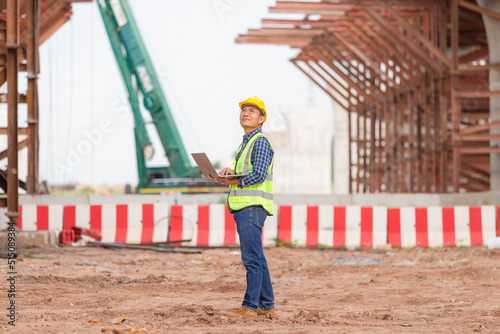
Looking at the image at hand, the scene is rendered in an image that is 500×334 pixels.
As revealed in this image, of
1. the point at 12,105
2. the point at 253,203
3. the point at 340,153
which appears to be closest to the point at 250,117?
the point at 253,203

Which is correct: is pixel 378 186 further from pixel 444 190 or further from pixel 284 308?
pixel 284 308

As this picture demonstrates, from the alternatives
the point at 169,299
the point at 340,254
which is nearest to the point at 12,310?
the point at 169,299

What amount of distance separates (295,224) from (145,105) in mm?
8908

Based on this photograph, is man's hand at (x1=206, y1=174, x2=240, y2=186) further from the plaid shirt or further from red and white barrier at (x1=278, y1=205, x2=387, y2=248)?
red and white barrier at (x1=278, y1=205, x2=387, y2=248)

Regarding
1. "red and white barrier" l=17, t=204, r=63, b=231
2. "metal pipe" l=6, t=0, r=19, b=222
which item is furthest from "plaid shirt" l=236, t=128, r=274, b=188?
"red and white barrier" l=17, t=204, r=63, b=231

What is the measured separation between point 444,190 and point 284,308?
14.9 m

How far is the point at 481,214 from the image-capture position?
14.3m

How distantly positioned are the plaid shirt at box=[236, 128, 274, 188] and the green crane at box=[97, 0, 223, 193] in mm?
15111

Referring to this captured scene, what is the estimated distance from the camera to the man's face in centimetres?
656

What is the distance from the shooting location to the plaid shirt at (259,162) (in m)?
6.34

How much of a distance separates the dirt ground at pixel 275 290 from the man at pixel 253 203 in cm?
21

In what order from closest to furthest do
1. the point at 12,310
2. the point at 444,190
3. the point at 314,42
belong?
the point at 12,310, the point at 444,190, the point at 314,42

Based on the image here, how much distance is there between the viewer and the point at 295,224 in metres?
14.5

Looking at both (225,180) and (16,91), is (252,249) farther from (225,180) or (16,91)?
(16,91)
